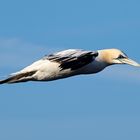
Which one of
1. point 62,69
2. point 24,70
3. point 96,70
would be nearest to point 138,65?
point 96,70

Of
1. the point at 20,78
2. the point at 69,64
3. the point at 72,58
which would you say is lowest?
the point at 20,78

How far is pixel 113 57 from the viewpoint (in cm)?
2180

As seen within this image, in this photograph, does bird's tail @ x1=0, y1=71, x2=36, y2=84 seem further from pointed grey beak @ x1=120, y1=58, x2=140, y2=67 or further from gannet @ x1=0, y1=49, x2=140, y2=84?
pointed grey beak @ x1=120, y1=58, x2=140, y2=67

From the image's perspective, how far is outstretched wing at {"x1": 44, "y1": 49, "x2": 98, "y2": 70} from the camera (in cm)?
2039

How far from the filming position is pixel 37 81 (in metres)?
21.5

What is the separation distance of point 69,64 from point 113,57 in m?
2.40

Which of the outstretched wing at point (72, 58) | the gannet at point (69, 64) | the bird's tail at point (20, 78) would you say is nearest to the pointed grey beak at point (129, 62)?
Answer: the gannet at point (69, 64)

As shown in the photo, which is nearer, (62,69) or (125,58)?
(62,69)

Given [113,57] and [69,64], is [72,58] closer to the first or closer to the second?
[69,64]

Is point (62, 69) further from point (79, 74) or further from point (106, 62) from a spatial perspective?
point (106, 62)

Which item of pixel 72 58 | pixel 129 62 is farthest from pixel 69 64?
pixel 129 62

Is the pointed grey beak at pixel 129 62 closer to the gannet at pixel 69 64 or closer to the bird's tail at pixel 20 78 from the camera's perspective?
the gannet at pixel 69 64

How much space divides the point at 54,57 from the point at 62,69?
622 millimetres

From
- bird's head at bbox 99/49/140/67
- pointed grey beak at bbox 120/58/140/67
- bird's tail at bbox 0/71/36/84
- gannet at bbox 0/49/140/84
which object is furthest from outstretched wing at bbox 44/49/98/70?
pointed grey beak at bbox 120/58/140/67
